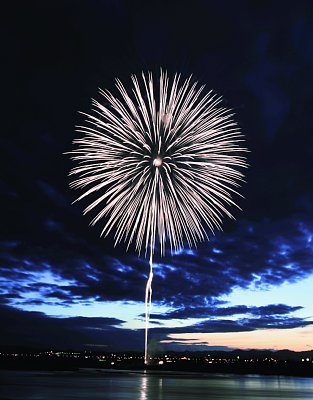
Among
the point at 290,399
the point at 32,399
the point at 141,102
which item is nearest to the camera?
the point at 141,102

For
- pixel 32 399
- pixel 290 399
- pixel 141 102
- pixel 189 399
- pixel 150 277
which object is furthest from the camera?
pixel 290 399

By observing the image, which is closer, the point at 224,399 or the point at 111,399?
the point at 111,399

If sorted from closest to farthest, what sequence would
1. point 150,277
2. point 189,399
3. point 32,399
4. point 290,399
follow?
point 150,277
point 32,399
point 189,399
point 290,399

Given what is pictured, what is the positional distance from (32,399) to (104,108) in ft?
248

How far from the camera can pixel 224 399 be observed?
9675 cm

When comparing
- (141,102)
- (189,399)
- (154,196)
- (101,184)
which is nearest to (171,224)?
(154,196)

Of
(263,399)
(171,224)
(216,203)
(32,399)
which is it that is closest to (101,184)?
(171,224)

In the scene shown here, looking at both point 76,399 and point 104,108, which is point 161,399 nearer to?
point 76,399

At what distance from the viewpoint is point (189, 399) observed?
309ft

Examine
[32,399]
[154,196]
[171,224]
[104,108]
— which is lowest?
[32,399]

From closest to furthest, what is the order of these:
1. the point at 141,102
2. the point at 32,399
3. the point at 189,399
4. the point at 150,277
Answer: the point at 150,277, the point at 141,102, the point at 32,399, the point at 189,399

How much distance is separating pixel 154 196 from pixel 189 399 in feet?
263

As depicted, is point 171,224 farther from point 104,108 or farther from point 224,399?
point 224,399

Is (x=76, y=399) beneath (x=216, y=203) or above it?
beneath
